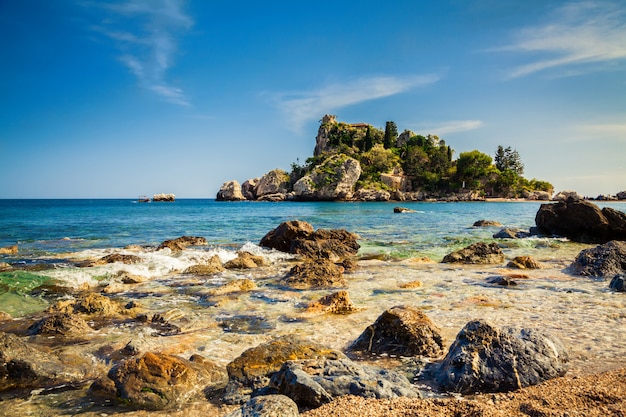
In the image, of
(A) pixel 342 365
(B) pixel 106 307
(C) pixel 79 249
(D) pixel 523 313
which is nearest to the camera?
(A) pixel 342 365

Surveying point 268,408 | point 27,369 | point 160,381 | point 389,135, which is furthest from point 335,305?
point 389,135

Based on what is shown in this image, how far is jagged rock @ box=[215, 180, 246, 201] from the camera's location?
149375 mm

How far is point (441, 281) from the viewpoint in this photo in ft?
38.3

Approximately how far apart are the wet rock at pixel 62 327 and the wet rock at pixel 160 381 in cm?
290

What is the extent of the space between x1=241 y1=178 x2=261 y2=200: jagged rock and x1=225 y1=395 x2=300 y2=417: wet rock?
476 feet

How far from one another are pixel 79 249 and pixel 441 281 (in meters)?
19.1

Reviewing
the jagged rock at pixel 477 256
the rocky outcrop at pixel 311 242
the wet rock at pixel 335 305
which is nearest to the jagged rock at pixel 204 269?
the rocky outcrop at pixel 311 242

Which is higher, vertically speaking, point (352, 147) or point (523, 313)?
point (352, 147)

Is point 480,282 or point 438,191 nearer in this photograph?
point 480,282

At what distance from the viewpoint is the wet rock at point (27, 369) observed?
17.4ft

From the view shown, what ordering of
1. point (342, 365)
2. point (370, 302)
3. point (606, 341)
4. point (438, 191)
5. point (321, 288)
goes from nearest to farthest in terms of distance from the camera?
point (342, 365) < point (606, 341) < point (370, 302) < point (321, 288) < point (438, 191)

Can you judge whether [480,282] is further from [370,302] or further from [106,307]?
[106,307]

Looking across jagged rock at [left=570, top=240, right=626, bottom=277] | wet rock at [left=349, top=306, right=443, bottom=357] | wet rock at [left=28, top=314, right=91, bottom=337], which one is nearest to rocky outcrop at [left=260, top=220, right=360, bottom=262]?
jagged rock at [left=570, top=240, right=626, bottom=277]

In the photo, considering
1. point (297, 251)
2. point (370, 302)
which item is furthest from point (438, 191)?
point (370, 302)
